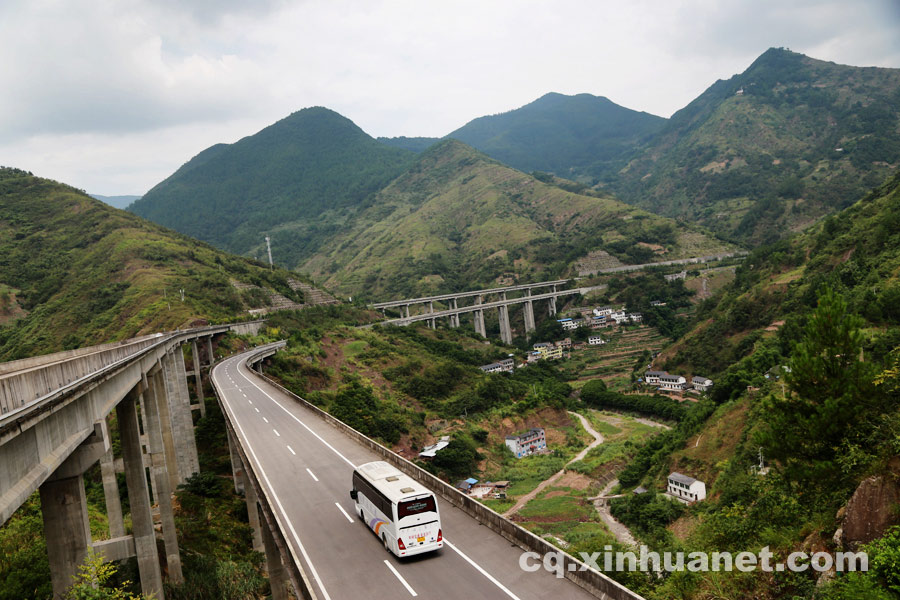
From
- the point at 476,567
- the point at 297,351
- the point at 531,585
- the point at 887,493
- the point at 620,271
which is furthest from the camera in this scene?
the point at 620,271

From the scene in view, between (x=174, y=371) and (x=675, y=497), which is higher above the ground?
(x=174, y=371)

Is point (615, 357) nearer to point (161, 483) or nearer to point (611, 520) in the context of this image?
point (611, 520)

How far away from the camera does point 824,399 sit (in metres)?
18.8

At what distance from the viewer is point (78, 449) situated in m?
15.6

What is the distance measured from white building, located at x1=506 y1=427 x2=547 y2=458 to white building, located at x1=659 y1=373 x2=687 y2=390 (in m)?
26.4

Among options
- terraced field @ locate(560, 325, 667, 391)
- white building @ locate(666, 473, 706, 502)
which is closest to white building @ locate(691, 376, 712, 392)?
terraced field @ locate(560, 325, 667, 391)

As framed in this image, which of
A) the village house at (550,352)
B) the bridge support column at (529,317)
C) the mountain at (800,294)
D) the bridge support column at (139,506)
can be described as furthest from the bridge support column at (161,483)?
the bridge support column at (529,317)

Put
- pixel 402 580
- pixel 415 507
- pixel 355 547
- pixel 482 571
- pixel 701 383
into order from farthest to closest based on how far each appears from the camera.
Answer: pixel 701 383
pixel 355 547
pixel 415 507
pixel 482 571
pixel 402 580

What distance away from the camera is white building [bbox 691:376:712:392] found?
79500 millimetres

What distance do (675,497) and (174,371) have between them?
1764 inches

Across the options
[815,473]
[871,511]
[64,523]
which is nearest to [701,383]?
[815,473]

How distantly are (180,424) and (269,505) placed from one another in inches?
1128

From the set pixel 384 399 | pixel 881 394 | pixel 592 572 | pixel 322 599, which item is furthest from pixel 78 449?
pixel 384 399

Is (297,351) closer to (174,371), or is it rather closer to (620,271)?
(174,371)
